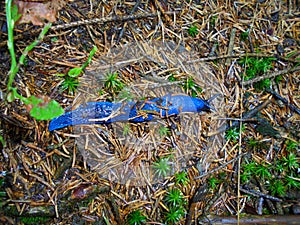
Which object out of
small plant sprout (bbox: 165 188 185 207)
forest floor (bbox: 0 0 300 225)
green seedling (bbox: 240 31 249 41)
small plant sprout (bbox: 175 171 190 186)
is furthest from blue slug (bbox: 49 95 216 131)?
green seedling (bbox: 240 31 249 41)

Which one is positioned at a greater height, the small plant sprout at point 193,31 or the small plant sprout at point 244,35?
the small plant sprout at point 193,31

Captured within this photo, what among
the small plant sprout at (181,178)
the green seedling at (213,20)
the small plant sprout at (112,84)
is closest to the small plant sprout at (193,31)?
the green seedling at (213,20)

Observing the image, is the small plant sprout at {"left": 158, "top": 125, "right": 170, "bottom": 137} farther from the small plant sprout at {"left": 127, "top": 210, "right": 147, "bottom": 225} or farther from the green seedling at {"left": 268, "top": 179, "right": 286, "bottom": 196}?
the green seedling at {"left": 268, "top": 179, "right": 286, "bottom": 196}

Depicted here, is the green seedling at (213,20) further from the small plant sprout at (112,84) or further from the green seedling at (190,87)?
the small plant sprout at (112,84)

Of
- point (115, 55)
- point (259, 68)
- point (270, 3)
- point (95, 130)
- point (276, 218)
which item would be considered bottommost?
point (276, 218)

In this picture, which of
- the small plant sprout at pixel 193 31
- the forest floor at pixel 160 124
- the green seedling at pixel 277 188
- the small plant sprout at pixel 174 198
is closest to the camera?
the forest floor at pixel 160 124

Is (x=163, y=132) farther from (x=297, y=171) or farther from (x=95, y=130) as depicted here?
(x=297, y=171)

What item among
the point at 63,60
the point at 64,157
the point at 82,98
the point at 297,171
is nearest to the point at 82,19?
the point at 63,60
